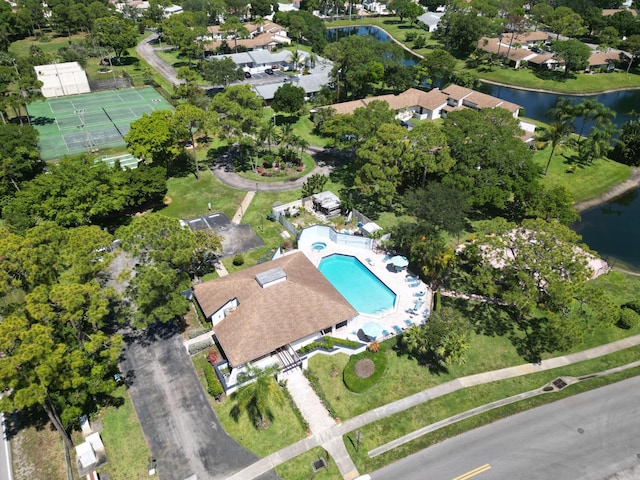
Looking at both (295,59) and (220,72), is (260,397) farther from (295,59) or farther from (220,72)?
(295,59)

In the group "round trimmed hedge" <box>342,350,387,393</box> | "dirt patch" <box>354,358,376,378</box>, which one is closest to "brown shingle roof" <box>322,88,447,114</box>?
"round trimmed hedge" <box>342,350,387,393</box>

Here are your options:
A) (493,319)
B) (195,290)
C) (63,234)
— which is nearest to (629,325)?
(493,319)

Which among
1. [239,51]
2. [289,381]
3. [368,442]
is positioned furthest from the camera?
[239,51]

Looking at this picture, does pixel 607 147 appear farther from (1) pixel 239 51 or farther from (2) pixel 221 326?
(1) pixel 239 51


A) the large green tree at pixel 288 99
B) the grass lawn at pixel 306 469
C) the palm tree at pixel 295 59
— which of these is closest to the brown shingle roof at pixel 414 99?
the large green tree at pixel 288 99

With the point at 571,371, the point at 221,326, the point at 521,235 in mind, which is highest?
the point at 521,235
